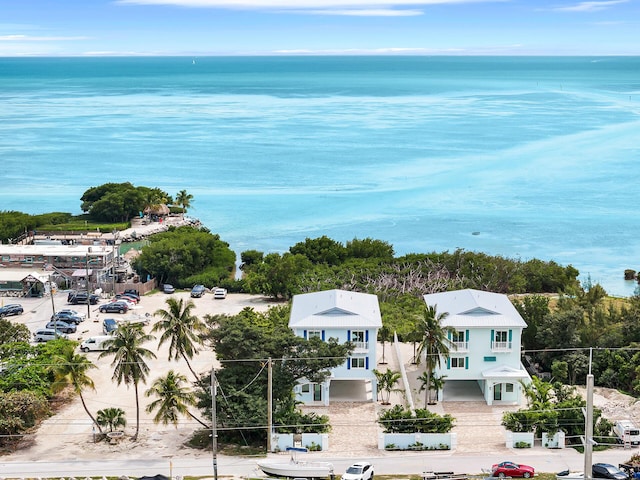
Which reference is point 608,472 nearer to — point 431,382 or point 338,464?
point 338,464

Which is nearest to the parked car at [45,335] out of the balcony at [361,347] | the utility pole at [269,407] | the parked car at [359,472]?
the balcony at [361,347]

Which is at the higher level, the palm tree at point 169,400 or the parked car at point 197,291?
the parked car at point 197,291

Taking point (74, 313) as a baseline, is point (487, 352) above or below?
below

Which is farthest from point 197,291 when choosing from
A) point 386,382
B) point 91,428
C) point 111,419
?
point 111,419

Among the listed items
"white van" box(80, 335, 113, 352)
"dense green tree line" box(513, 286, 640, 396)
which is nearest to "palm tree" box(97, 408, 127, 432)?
"white van" box(80, 335, 113, 352)

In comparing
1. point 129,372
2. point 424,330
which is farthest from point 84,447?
point 424,330

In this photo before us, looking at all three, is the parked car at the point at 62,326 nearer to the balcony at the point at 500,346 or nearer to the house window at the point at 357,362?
the house window at the point at 357,362

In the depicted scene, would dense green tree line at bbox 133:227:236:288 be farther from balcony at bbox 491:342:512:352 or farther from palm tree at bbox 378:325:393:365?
balcony at bbox 491:342:512:352
